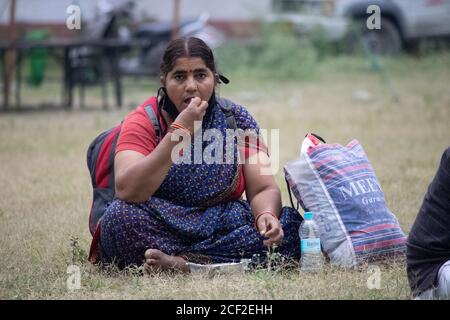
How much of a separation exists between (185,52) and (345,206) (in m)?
1.05

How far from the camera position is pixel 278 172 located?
21.6 feet

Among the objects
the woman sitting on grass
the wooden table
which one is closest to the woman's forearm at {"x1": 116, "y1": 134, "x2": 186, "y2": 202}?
the woman sitting on grass

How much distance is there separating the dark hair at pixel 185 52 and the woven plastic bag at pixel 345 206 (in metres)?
0.69

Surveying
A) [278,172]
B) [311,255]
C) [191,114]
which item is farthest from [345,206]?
[278,172]

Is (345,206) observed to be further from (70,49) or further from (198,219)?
(70,49)

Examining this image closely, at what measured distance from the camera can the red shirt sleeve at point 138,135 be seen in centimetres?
380

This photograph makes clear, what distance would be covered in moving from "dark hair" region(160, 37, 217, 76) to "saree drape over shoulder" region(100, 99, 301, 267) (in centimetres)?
25

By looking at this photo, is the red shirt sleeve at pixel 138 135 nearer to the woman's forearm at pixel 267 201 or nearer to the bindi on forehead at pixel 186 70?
the bindi on forehead at pixel 186 70

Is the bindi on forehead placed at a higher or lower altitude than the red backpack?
higher

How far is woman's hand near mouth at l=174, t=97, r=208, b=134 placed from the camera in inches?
143

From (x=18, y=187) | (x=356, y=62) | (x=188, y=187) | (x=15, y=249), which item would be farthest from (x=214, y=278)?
(x=356, y=62)

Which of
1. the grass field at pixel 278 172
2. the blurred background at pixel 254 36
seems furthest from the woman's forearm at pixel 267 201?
the blurred background at pixel 254 36

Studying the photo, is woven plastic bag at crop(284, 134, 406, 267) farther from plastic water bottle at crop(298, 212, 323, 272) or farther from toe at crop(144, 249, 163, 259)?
toe at crop(144, 249, 163, 259)
